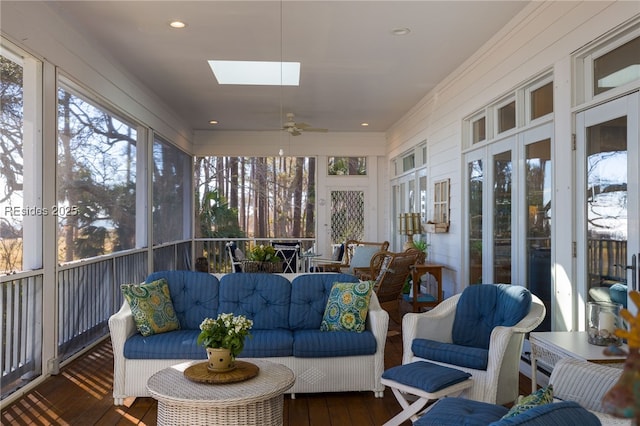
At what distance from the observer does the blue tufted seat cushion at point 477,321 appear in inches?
126

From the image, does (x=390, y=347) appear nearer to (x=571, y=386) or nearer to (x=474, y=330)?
(x=474, y=330)

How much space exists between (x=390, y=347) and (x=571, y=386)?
3.08 m

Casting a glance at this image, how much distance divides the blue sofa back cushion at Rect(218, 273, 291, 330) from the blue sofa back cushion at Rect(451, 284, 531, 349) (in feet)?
4.39

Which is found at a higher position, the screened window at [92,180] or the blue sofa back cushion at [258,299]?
the screened window at [92,180]

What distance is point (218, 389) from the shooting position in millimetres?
2549

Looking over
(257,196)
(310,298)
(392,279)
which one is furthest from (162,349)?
(257,196)

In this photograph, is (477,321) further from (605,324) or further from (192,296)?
(192,296)

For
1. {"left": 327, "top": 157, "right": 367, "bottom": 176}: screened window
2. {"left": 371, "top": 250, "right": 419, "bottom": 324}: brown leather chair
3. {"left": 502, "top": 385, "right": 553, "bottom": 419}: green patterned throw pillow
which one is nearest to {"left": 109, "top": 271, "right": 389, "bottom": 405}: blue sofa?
{"left": 371, "top": 250, "right": 419, "bottom": 324}: brown leather chair

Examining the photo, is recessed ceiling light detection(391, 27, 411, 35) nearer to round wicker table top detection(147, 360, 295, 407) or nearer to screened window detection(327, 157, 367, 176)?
round wicker table top detection(147, 360, 295, 407)

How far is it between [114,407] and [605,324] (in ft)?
10.4

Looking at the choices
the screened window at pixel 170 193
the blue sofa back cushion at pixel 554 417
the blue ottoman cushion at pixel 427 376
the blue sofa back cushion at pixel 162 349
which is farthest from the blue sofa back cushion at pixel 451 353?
the screened window at pixel 170 193

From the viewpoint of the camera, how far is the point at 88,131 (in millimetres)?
5094

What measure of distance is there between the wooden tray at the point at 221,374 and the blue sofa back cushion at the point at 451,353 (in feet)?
3.85

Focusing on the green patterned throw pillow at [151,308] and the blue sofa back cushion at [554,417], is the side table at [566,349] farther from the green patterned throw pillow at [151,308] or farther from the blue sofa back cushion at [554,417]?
the green patterned throw pillow at [151,308]
